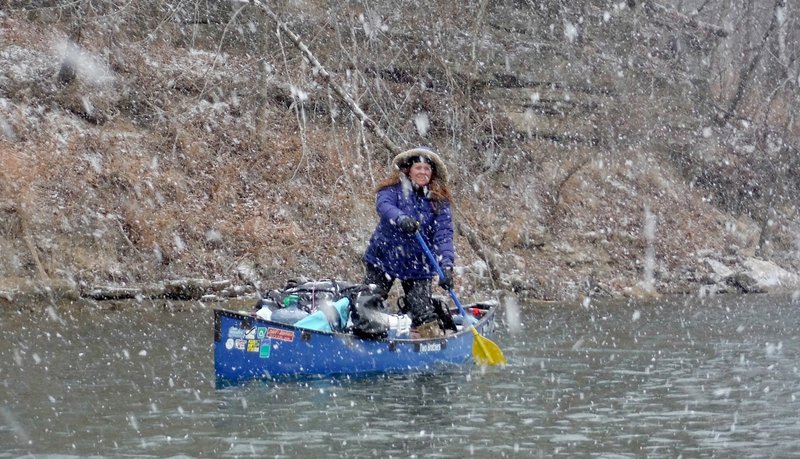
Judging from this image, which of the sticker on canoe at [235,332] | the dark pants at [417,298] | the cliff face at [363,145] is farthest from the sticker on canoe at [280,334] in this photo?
the cliff face at [363,145]

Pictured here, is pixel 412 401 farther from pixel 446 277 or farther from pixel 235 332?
pixel 446 277

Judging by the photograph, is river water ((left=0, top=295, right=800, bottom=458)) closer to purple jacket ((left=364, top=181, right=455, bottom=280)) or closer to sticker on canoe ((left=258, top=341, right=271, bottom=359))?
sticker on canoe ((left=258, top=341, right=271, bottom=359))

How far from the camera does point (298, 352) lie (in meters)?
9.38

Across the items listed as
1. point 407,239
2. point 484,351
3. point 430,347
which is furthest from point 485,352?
point 407,239

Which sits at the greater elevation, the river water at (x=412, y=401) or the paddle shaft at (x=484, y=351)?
the paddle shaft at (x=484, y=351)

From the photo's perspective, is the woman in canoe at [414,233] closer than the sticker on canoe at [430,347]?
No

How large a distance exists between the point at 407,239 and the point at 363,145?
24.6 feet

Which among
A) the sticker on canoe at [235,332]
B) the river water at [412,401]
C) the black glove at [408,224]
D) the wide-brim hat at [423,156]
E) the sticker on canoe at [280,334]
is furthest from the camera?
the wide-brim hat at [423,156]

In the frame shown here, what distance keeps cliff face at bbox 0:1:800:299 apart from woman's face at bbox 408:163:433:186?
15.2 feet

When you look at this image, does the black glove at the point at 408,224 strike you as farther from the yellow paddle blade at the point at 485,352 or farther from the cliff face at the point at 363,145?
the cliff face at the point at 363,145

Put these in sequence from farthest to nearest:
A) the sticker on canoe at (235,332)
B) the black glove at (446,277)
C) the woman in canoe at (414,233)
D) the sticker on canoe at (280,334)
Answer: the black glove at (446,277), the woman in canoe at (414,233), the sticker on canoe at (280,334), the sticker on canoe at (235,332)

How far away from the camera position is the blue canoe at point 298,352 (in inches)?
357

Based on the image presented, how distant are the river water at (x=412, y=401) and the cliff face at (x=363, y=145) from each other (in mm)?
3294

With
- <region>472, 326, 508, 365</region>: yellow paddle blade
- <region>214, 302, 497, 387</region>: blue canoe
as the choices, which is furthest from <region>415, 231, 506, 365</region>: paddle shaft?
Answer: <region>214, 302, 497, 387</region>: blue canoe
